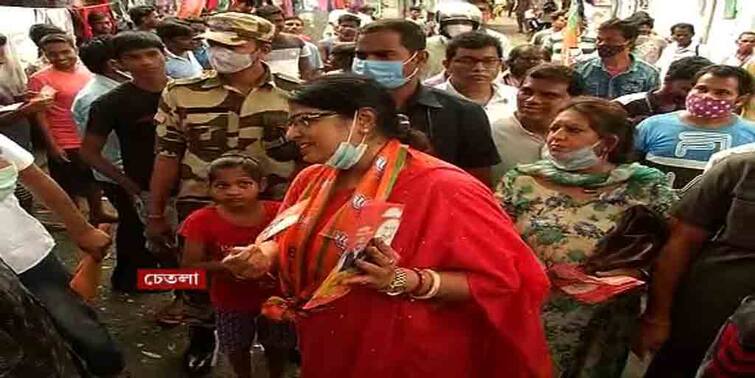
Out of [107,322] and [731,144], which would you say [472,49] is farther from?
[107,322]

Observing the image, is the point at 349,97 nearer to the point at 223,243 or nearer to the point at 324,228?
the point at 324,228

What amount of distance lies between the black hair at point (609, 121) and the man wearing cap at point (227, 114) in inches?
46.8

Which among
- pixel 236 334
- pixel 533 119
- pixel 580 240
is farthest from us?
pixel 533 119

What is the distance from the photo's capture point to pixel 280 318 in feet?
7.64

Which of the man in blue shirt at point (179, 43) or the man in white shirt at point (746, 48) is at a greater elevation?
the man in blue shirt at point (179, 43)

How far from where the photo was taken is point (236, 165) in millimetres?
3314

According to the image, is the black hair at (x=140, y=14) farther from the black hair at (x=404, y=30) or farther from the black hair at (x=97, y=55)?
the black hair at (x=404, y=30)

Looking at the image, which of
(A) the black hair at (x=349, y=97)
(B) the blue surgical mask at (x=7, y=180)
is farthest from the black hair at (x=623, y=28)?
(B) the blue surgical mask at (x=7, y=180)

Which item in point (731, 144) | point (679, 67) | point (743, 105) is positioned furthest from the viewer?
point (679, 67)

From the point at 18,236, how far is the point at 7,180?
182 millimetres

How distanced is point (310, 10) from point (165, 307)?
27.3 feet

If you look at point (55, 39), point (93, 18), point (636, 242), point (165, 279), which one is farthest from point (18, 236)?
point (93, 18)

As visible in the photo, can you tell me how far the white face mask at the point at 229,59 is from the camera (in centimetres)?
337

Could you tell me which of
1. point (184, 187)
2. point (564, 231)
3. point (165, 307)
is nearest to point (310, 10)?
point (165, 307)
